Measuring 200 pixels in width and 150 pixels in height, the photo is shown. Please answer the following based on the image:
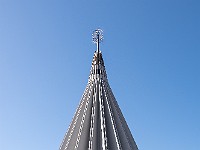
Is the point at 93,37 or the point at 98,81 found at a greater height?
the point at 93,37

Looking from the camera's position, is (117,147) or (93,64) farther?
(93,64)

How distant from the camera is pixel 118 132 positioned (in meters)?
24.8

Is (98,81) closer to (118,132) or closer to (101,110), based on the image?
(101,110)

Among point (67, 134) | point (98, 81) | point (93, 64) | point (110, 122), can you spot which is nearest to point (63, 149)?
point (67, 134)

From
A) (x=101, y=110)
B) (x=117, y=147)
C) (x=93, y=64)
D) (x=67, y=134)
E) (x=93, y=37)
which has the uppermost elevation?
(x=93, y=37)

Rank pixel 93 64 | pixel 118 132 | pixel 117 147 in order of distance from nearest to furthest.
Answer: pixel 117 147
pixel 118 132
pixel 93 64

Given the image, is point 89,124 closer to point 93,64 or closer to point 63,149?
point 63,149

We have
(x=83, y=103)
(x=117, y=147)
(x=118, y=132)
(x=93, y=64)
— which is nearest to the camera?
(x=117, y=147)

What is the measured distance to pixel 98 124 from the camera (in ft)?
82.5

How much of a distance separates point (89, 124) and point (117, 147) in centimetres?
326

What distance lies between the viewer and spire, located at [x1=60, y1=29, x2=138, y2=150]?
23578 millimetres

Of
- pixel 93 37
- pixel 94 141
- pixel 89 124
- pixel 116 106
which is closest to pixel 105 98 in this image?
pixel 116 106

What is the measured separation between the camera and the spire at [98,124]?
23578 millimetres

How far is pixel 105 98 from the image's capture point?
91.6 ft
